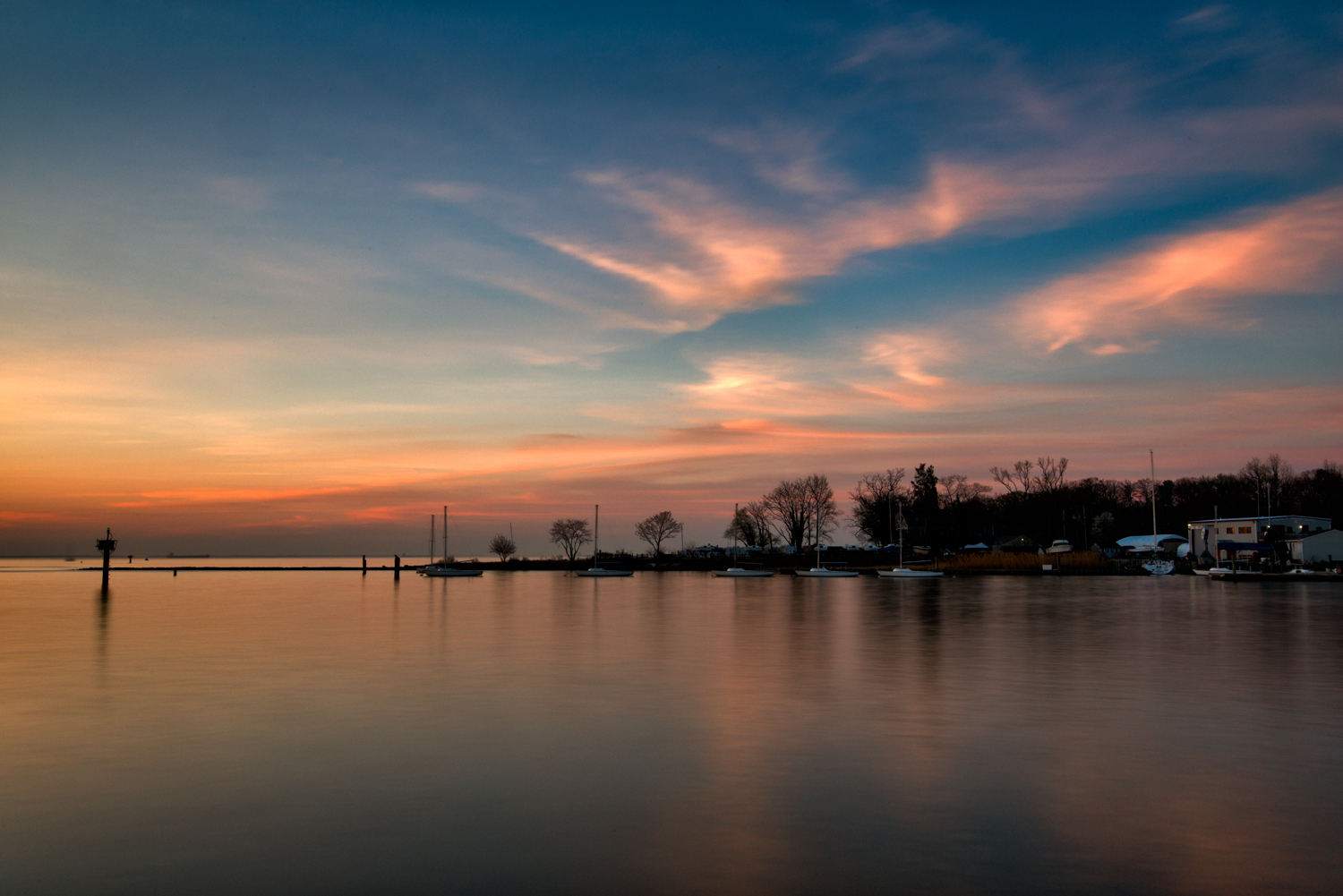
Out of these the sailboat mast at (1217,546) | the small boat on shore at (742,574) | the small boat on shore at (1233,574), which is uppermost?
the sailboat mast at (1217,546)

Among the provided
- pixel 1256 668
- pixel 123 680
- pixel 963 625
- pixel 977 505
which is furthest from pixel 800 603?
pixel 977 505

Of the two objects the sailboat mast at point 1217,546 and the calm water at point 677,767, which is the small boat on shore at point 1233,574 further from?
the calm water at point 677,767

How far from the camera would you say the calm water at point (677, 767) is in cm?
882

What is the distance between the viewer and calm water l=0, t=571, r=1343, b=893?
8.82m

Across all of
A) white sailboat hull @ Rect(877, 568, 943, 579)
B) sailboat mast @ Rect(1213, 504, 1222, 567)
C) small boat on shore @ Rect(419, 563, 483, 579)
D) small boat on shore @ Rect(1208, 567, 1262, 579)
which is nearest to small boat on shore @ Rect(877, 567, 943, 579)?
white sailboat hull @ Rect(877, 568, 943, 579)

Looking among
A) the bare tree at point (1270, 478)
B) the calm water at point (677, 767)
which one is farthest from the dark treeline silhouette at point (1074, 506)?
the calm water at point (677, 767)

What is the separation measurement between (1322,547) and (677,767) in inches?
3879

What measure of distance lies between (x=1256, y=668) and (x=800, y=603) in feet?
109

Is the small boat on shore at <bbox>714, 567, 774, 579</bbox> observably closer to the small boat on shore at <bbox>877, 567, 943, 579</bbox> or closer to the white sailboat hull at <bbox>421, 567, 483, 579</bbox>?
the small boat on shore at <bbox>877, 567, 943, 579</bbox>

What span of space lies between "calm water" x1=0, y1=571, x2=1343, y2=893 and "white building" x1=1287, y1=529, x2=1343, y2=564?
71778 mm

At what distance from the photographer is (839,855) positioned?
29.8 ft

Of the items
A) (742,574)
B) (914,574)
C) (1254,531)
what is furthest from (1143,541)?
(742,574)

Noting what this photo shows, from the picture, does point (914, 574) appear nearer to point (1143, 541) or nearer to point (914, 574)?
point (914, 574)

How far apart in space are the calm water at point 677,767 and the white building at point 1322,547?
71.8 meters
